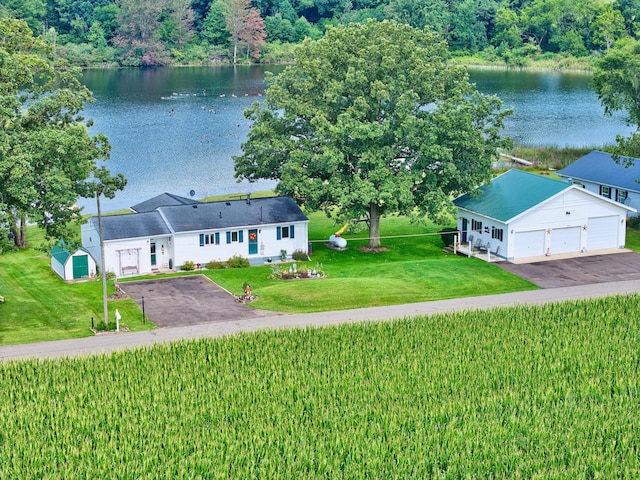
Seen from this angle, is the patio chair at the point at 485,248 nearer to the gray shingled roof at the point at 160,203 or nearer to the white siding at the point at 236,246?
the white siding at the point at 236,246

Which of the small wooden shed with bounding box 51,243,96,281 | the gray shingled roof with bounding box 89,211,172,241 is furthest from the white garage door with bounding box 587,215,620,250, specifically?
the small wooden shed with bounding box 51,243,96,281

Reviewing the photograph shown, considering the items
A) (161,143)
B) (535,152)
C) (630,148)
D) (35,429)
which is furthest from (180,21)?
(35,429)

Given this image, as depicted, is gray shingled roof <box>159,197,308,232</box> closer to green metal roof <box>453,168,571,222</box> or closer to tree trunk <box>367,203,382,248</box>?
tree trunk <box>367,203,382,248</box>

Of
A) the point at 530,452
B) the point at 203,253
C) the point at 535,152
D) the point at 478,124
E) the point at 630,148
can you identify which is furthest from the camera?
the point at 535,152

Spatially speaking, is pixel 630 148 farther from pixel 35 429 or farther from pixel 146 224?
pixel 35 429

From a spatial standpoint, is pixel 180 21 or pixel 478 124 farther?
pixel 180 21

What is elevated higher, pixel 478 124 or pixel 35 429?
pixel 478 124
